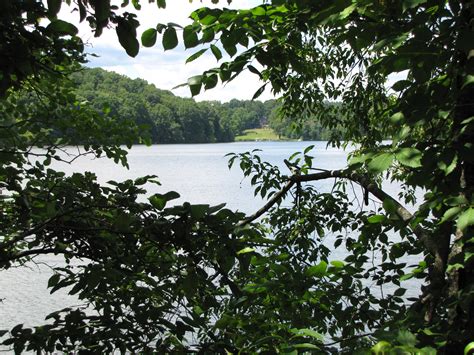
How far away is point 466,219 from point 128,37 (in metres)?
1.13

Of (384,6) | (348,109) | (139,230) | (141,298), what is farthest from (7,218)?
(348,109)

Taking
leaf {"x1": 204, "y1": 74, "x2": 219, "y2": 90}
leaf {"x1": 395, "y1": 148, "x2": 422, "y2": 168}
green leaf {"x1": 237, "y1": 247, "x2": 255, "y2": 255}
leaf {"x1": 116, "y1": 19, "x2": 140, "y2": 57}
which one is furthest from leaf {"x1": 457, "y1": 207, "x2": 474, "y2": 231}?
leaf {"x1": 116, "y1": 19, "x2": 140, "y2": 57}

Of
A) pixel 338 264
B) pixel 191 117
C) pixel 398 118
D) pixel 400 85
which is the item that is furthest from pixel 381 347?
pixel 191 117

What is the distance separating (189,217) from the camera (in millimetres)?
1750

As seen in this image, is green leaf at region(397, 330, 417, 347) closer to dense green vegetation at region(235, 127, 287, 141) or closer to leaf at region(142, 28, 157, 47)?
leaf at region(142, 28, 157, 47)

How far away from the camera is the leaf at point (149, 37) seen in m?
1.65

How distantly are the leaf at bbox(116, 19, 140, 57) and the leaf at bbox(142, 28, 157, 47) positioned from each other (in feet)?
0.48

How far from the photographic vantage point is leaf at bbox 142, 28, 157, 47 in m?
1.65

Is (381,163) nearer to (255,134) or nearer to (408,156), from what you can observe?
(408,156)

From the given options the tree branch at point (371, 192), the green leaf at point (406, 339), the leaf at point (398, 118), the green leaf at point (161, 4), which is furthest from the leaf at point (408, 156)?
the green leaf at point (161, 4)

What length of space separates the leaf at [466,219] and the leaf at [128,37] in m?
1.07

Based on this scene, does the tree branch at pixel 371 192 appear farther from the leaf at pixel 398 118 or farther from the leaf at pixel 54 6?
the leaf at pixel 54 6

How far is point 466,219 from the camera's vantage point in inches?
49.9

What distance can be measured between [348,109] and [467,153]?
12.4ft
